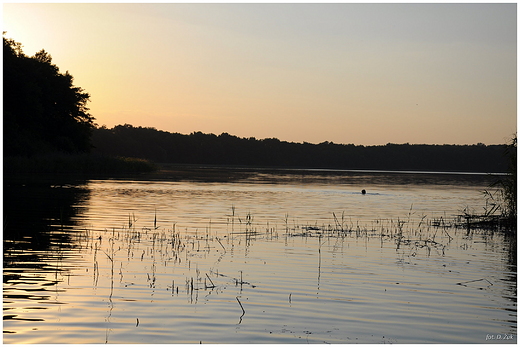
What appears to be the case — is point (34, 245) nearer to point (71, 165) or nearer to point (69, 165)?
point (69, 165)

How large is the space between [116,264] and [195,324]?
5.11 m

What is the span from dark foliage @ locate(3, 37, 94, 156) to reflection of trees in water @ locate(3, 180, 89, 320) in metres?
38.9

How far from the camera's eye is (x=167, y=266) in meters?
14.2

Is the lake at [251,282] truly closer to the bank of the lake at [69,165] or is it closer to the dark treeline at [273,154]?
the bank of the lake at [69,165]

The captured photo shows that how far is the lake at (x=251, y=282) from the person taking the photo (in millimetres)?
9414

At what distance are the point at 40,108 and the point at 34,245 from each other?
59418mm

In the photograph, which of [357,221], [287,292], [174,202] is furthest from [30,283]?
[174,202]

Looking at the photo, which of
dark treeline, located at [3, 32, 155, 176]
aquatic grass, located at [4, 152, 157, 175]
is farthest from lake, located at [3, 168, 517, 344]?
dark treeline, located at [3, 32, 155, 176]

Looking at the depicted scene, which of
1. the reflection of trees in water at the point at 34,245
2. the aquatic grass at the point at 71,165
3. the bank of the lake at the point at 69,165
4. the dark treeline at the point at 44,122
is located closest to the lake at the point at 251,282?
the reflection of trees in water at the point at 34,245

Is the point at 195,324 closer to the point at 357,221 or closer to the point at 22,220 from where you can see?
the point at 22,220

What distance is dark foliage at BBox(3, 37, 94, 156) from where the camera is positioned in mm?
67188

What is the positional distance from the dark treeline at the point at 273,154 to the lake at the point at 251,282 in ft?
515

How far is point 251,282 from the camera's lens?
41.6 feet

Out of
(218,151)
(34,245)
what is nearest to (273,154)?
(218,151)
